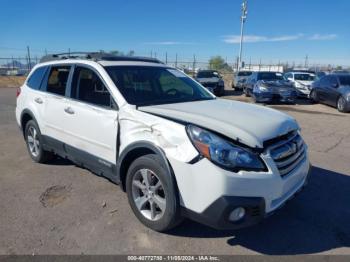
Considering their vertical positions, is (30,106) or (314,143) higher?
(30,106)

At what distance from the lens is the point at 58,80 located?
4.62 metres

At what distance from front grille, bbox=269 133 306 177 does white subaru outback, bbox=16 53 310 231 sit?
11 mm

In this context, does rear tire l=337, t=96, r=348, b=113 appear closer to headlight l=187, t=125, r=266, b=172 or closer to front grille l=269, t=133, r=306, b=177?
front grille l=269, t=133, r=306, b=177

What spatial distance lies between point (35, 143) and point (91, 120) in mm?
2090

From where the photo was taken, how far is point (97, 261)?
8.98 ft

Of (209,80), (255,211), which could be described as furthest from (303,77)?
(255,211)

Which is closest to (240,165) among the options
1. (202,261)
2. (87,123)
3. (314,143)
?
(202,261)

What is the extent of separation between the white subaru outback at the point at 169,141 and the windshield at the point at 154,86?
17mm

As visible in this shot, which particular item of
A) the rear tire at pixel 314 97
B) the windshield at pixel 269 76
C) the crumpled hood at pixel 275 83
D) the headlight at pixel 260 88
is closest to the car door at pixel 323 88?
the rear tire at pixel 314 97

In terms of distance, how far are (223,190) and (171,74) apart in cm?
243

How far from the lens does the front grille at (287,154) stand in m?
2.85

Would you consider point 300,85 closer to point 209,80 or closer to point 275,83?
point 275,83

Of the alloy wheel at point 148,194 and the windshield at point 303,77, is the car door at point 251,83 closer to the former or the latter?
the windshield at point 303,77

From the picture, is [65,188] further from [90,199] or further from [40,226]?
[40,226]
